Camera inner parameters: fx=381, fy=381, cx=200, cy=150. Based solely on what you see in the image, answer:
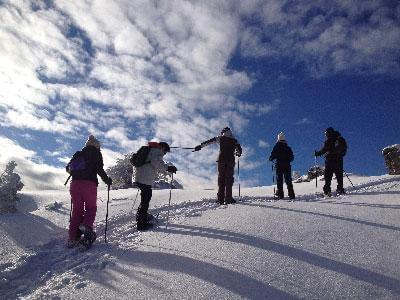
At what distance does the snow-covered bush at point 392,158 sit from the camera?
1754cm

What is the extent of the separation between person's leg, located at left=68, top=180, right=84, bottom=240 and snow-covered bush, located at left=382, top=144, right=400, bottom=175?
14553 millimetres

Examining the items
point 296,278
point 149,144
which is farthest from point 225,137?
point 296,278

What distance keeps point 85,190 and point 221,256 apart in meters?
3.62

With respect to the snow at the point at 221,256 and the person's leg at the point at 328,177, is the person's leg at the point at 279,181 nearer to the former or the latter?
the person's leg at the point at 328,177

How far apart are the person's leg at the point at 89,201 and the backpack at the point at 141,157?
3.67 ft

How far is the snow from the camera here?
4867mm

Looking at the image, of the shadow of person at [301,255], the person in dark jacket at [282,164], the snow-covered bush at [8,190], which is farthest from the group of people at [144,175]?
the snow-covered bush at [8,190]

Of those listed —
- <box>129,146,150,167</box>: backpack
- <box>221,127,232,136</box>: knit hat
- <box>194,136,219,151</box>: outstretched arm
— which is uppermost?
<box>221,127,232,136</box>: knit hat

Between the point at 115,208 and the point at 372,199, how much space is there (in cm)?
703

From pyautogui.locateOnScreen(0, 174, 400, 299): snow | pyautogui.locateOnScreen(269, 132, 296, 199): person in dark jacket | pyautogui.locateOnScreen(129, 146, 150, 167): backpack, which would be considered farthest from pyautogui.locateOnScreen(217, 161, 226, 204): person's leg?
pyautogui.locateOnScreen(129, 146, 150, 167): backpack

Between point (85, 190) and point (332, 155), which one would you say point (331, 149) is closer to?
point (332, 155)

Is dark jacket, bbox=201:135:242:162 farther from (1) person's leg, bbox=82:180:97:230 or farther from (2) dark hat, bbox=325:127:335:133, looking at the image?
(1) person's leg, bbox=82:180:97:230

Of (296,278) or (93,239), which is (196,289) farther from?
(93,239)

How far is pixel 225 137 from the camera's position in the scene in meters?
11.7
